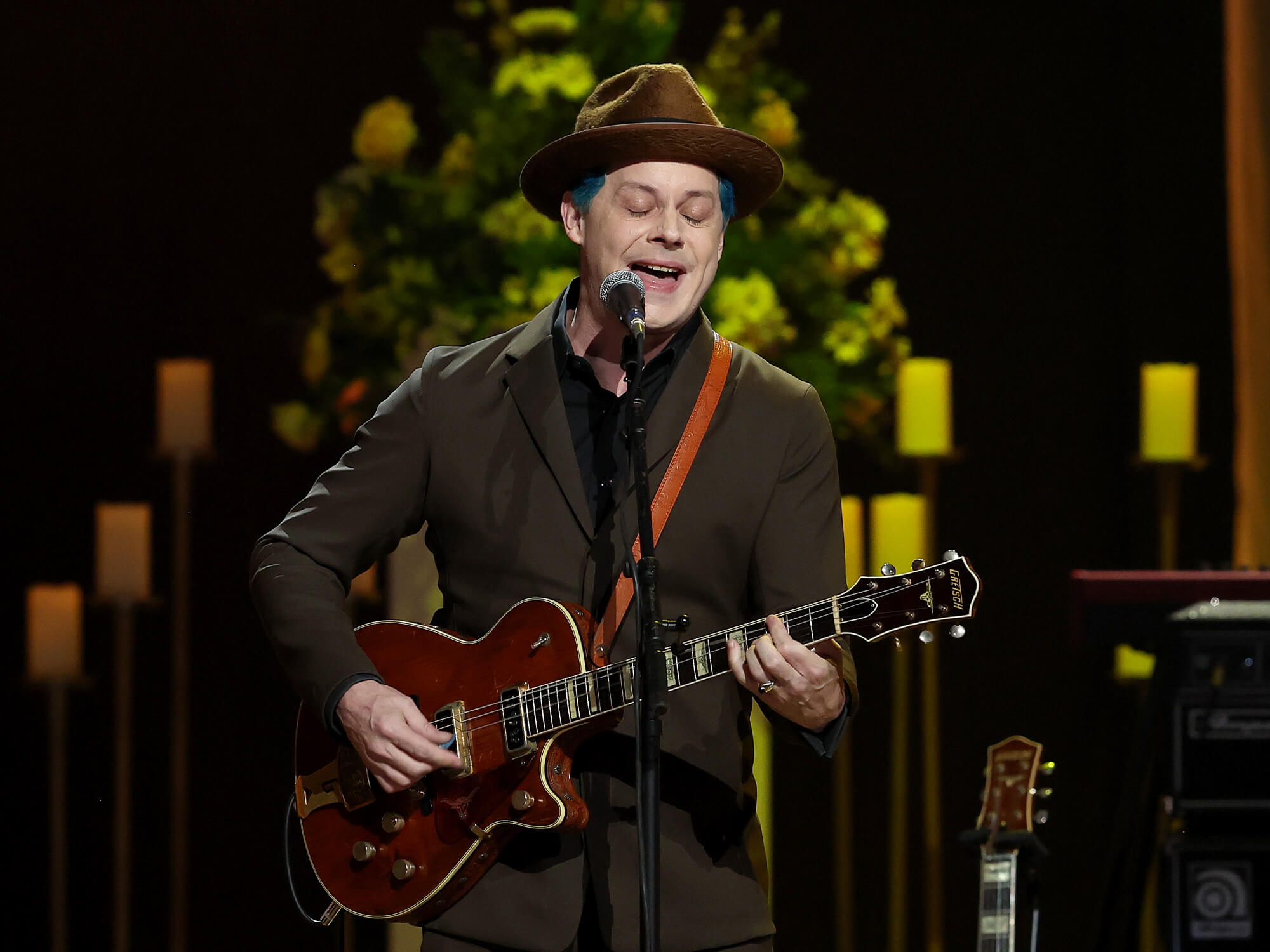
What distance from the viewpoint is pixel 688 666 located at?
88.8 inches

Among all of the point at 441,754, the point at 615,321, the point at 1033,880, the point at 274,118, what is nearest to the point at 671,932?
the point at 441,754

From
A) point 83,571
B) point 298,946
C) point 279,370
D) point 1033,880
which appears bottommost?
point 298,946

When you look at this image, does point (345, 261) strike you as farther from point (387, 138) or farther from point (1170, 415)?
point (1170, 415)

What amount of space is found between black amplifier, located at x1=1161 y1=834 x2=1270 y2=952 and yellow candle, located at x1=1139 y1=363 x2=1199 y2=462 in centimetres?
154

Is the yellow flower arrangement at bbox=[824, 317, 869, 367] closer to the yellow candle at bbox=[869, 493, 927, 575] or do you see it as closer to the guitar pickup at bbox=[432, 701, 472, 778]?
the yellow candle at bbox=[869, 493, 927, 575]

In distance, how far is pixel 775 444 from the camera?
245 centimetres

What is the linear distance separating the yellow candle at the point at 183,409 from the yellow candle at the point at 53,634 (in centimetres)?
51

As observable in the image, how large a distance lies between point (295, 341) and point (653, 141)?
3.12 m

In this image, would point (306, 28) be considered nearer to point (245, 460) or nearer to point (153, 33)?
point (153, 33)

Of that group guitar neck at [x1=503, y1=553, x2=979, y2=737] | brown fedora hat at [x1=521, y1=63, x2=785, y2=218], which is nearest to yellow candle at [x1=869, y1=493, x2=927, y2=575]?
brown fedora hat at [x1=521, y1=63, x2=785, y2=218]

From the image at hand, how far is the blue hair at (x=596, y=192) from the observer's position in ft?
8.46

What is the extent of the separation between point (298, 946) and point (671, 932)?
3.47 m

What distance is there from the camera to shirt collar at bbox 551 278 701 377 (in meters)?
2.53

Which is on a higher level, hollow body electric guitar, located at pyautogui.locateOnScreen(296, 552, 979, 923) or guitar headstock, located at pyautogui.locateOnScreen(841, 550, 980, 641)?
guitar headstock, located at pyautogui.locateOnScreen(841, 550, 980, 641)
